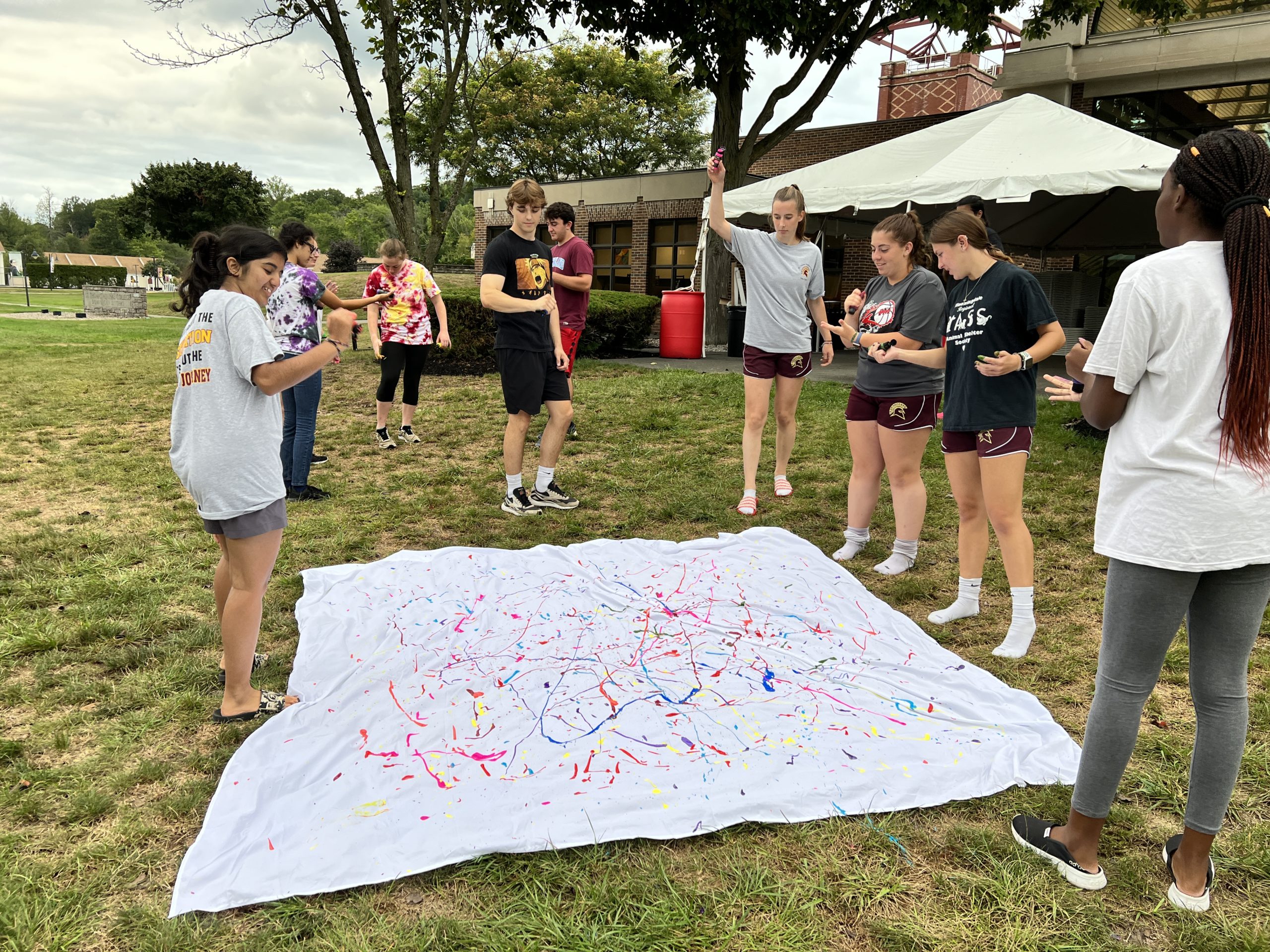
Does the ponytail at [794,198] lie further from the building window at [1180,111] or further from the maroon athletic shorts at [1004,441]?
the building window at [1180,111]

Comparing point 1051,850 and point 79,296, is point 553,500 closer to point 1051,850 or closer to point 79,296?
point 1051,850

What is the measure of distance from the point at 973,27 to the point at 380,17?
9358 millimetres

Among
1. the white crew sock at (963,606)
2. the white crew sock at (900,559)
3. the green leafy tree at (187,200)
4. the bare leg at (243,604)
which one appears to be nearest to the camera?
the bare leg at (243,604)

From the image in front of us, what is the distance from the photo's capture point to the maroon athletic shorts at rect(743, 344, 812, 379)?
17.3 feet

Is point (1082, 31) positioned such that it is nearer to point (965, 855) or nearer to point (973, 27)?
point (973, 27)

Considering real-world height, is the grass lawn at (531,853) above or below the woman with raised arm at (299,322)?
below

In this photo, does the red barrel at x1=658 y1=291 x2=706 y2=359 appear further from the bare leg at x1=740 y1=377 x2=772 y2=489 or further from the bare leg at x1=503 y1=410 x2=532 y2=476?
the bare leg at x1=503 y1=410 x2=532 y2=476

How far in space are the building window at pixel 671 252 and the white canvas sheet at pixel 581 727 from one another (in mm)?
19304

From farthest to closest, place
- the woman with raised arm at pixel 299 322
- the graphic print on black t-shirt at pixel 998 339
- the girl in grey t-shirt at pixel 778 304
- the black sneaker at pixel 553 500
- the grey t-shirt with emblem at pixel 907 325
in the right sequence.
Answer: the black sneaker at pixel 553 500, the woman with raised arm at pixel 299 322, the girl in grey t-shirt at pixel 778 304, the grey t-shirt with emblem at pixel 907 325, the graphic print on black t-shirt at pixel 998 339

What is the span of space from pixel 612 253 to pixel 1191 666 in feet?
78.8

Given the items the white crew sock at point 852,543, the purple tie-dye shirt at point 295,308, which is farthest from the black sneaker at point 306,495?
the white crew sock at point 852,543

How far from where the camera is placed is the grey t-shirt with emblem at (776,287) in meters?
5.16

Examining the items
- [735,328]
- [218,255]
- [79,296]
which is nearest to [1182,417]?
[218,255]

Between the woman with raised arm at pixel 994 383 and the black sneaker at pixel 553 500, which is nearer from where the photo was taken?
the woman with raised arm at pixel 994 383
